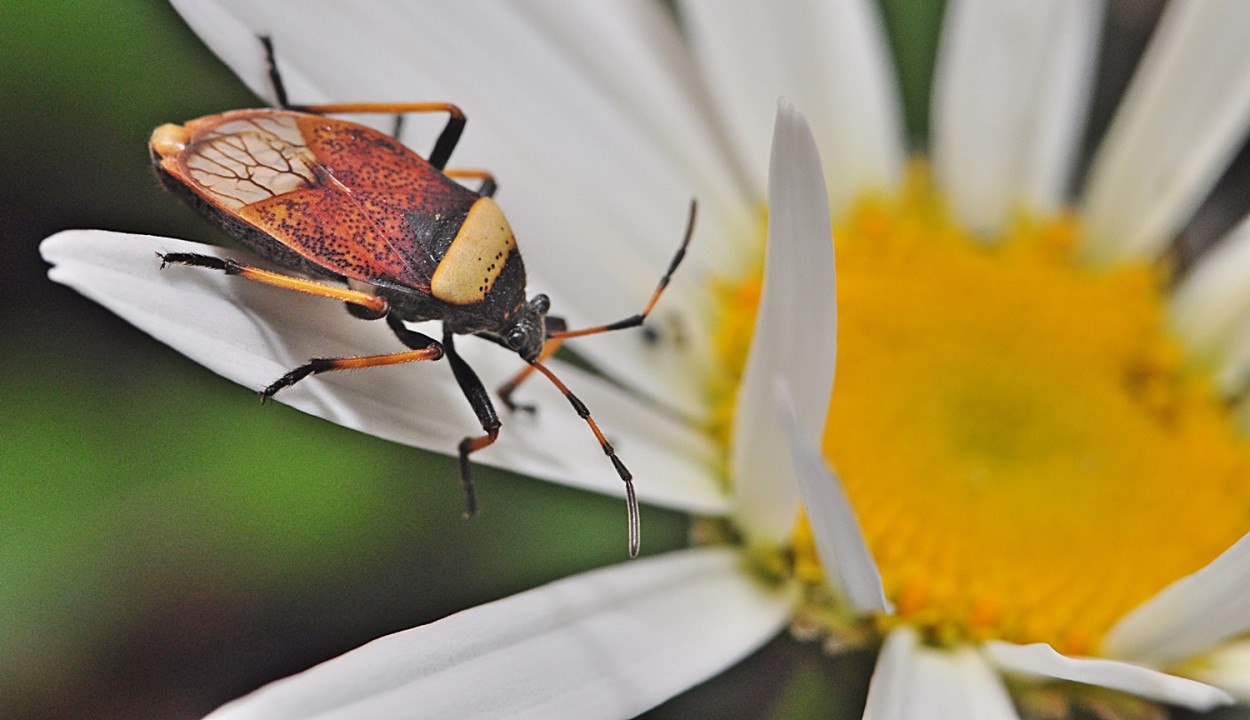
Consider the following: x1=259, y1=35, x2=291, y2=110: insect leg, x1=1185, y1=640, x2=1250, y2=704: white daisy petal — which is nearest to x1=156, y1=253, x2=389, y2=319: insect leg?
x1=259, y1=35, x2=291, y2=110: insect leg

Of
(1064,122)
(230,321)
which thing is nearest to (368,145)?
(230,321)

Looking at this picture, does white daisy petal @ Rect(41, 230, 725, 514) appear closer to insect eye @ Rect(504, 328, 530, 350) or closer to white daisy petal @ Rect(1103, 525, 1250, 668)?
insect eye @ Rect(504, 328, 530, 350)

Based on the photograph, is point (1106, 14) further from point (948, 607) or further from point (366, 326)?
point (366, 326)

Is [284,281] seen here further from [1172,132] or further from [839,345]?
[1172,132]

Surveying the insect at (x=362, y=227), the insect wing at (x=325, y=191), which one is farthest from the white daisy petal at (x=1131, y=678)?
the insect wing at (x=325, y=191)

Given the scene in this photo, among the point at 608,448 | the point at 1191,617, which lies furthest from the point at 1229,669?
the point at 608,448

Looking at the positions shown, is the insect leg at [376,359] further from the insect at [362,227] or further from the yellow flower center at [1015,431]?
the yellow flower center at [1015,431]
